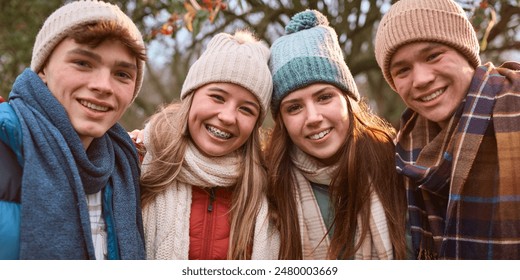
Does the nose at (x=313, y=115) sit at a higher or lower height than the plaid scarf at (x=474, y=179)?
higher

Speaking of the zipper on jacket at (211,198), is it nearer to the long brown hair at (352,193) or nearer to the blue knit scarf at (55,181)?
the long brown hair at (352,193)

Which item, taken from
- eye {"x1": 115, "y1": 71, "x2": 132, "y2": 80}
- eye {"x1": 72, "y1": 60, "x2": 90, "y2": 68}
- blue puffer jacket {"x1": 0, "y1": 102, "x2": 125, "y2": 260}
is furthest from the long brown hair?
blue puffer jacket {"x1": 0, "y1": 102, "x2": 125, "y2": 260}

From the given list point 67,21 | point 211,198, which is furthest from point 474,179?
point 67,21

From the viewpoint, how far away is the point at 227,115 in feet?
8.18

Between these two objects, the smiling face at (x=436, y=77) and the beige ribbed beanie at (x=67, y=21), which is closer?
the beige ribbed beanie at (x=67, y=21)

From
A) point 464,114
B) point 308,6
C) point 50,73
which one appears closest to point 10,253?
point 50,73

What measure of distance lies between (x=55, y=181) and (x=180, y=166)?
0.72 m

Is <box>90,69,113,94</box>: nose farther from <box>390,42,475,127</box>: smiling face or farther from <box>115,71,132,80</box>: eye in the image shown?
<box>390,42,475,127</box>: smiling face

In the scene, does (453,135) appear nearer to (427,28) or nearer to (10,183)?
(427,28)

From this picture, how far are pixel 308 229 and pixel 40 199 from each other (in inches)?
51.2

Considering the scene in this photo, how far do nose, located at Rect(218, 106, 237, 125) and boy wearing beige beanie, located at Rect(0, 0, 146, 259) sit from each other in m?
0.47

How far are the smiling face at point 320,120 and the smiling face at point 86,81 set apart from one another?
94 cm

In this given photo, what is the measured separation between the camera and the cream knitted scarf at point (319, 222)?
2521 millimetres

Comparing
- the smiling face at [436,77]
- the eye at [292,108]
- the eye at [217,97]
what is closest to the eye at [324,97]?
the eye at [292,108]
